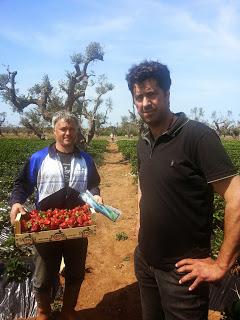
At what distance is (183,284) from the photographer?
2.39 meters

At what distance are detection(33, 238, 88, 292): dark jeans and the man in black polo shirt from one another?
1.39 metres

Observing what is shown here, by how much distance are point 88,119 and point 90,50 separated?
7316 millimetres

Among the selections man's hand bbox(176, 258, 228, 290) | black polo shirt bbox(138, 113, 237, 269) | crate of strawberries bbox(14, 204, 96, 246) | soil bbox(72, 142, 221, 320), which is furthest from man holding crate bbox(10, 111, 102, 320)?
man's hand bbox(176, 258, 228, 290)

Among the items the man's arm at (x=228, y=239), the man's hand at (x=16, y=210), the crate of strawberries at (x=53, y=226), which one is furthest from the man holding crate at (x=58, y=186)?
the man's arm at (x=228, y=239)

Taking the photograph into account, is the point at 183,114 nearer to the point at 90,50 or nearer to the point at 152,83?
the point at 152,83

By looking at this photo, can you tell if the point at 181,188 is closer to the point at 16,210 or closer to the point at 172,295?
the point at 172,295

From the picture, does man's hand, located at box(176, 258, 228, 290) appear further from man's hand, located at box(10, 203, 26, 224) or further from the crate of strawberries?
man's hand, located at box(10, 203, 26, 224)

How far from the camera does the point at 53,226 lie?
360 cm


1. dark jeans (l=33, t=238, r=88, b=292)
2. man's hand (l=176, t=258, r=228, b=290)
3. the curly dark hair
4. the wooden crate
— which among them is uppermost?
the curly dark hair

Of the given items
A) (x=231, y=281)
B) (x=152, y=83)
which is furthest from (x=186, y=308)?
(x=231, y=281)

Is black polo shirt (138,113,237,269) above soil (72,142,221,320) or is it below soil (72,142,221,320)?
above

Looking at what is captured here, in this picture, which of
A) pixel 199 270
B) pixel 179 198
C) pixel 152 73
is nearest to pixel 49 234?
pixel 179 198

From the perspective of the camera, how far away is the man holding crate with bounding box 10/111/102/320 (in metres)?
3.77

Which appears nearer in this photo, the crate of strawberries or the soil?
the crate of strawberries
